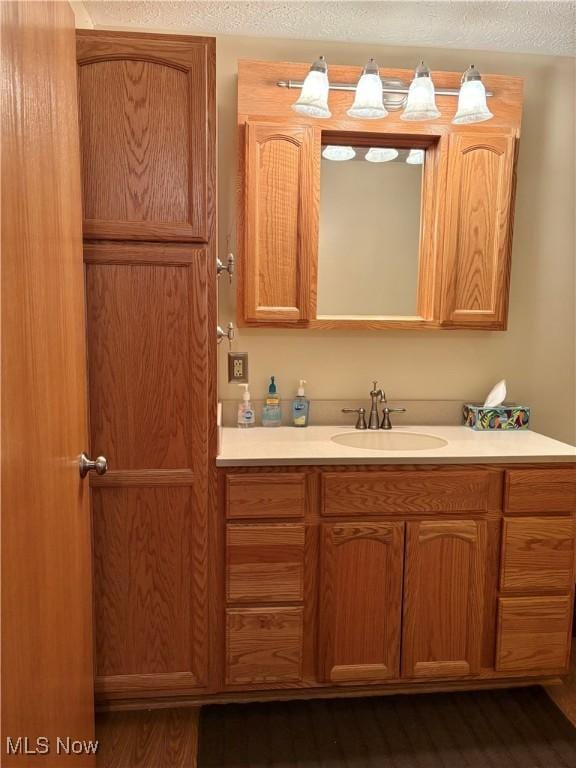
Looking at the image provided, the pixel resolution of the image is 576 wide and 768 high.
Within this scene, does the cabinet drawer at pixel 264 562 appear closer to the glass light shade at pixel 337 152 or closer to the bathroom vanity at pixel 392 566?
the bathroom vanity at pixel 392 566

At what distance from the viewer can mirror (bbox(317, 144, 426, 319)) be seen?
2180mm

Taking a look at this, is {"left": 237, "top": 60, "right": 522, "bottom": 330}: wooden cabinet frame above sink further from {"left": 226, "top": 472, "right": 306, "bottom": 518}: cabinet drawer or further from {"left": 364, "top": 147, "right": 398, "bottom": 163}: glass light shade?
{"left": 226, "top": 472, "right": 306, "bottom": 518}: cabinet drawer

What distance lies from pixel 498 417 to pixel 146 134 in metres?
1.67

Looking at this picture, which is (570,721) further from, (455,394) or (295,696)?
(455,394)

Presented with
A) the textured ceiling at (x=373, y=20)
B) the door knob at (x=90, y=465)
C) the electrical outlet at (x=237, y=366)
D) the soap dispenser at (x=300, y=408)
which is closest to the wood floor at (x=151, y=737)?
the door knob at (x=90, y=465)

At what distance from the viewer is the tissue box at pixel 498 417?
2258 millimetres

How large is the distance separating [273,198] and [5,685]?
68.7 inches

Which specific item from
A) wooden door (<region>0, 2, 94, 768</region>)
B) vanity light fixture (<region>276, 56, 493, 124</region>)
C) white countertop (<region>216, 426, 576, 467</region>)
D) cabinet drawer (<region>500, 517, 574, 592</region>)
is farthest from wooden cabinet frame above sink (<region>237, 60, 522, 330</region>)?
wooden door (<region>0, 2, 94, 768</region>)

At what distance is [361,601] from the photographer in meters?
1.86

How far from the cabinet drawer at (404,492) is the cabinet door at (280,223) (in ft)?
2.23

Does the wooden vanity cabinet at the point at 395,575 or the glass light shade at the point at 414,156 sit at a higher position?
the glass light shade at the point at 414,156

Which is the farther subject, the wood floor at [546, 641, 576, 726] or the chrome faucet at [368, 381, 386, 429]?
the chrome faucet at [368, 381, 386, 429]

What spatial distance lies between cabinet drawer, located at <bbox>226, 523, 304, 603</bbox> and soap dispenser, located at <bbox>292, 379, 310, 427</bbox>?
0.53m

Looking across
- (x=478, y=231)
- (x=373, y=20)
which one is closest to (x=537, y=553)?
(x=478, y=231)
